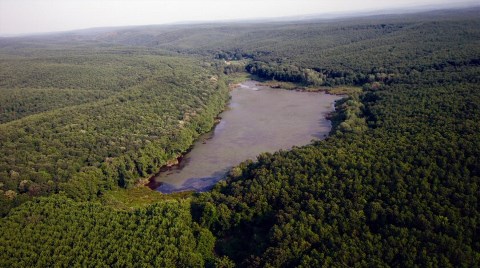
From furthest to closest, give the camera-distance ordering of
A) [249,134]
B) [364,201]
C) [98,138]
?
[249,134] < [98,138] < [364,201]

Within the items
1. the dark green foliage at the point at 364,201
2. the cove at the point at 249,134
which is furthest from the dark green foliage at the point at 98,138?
the dark green foliage at the point at 364,201

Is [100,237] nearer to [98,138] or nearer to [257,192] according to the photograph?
[257,192]

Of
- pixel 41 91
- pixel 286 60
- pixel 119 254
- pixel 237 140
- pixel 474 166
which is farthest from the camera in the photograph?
pixel 286 60

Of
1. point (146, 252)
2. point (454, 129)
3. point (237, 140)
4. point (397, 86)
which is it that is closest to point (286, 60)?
point (397, 86)

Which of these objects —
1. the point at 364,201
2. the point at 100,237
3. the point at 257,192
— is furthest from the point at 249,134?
the point at 100,237

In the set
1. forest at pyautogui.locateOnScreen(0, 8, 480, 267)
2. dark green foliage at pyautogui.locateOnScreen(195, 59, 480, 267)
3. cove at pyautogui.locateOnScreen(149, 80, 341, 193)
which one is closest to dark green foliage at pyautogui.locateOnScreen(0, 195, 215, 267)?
forest at pyautogui.locateOnScreen(0, 8, 480, 267)

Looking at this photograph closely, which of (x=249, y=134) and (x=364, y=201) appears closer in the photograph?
(x=364, y=201)

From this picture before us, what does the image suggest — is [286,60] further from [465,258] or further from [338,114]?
[465,258]

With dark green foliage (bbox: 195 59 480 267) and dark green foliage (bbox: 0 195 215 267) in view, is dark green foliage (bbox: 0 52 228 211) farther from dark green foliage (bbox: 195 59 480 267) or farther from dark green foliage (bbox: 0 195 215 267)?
dark green foliage (bbox: 195 59 480 267)
